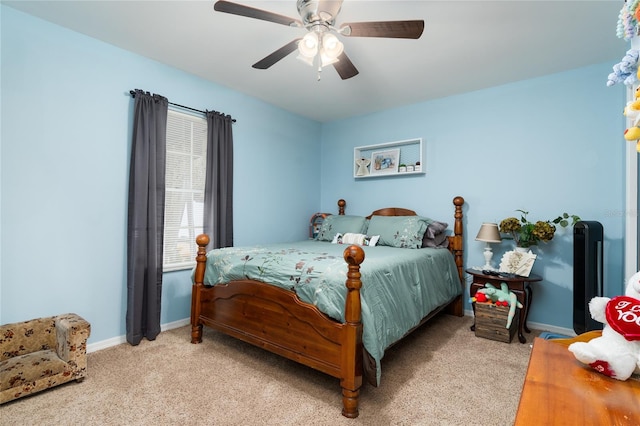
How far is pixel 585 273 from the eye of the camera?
77.7 inches

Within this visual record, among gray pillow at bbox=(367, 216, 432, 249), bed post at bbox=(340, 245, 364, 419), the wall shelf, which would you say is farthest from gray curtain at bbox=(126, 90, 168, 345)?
the wall shelf

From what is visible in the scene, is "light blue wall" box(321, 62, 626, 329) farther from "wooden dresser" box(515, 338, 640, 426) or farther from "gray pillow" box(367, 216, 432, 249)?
"wooden dresser" box(515, 338, 640, 426)

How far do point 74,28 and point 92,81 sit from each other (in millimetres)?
383

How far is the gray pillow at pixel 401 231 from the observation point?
128 inches

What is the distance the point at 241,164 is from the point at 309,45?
1.95m

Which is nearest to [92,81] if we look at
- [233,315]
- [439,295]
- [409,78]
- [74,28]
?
[74,28]

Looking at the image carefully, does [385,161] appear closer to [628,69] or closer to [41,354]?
[628,69]

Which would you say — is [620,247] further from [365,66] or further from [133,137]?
[133,137]

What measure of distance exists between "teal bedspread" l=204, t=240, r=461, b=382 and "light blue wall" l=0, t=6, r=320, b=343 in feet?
2.82

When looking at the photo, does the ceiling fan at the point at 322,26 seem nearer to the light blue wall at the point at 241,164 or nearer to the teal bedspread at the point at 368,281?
the teal bedspread at the point at 368,281

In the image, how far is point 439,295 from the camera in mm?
2895

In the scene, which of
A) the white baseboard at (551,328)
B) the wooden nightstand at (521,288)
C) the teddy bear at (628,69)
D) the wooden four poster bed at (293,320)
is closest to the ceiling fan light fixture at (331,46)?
the wooden four poster bed at (293,320)

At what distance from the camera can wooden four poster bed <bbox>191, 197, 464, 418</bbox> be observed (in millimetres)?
1759

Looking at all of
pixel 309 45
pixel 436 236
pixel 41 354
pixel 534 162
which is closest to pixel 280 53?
pixel 309 45
